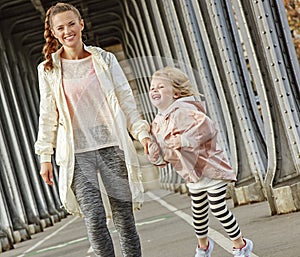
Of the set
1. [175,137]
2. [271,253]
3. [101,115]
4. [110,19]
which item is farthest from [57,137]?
[110,19]

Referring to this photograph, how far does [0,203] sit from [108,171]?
832 inches

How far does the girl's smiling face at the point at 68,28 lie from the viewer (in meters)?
6.79

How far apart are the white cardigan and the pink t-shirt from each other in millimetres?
43

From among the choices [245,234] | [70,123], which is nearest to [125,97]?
[70,123]

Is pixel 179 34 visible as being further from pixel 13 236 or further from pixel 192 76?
pixel 13 236

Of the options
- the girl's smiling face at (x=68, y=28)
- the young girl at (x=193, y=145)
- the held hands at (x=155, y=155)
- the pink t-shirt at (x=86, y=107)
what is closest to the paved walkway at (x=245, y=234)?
the young girl at (x=193, y=145)

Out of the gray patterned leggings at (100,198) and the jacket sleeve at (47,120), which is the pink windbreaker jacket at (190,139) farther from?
the jacket sleeve at (47,120)

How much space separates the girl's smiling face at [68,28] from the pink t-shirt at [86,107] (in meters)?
0.15

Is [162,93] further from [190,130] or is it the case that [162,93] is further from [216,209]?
[216,209]

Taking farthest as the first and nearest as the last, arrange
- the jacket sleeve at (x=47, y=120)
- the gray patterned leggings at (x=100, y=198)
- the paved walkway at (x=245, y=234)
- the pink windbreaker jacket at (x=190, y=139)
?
the paved walkway at (x=245, y=234)
the pink windbreaker jacket at (x=190, y=139)
the jacket sleeve at (x=47, y=120)
the gray patterned leggings at (x=100, y=198)

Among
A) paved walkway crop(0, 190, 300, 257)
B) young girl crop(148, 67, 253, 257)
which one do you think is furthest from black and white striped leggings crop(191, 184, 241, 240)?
paved walkway crop(0, 190, 300, 257)

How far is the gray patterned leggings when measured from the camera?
666 centimetres

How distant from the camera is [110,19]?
4859cm

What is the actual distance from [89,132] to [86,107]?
0.17 m
